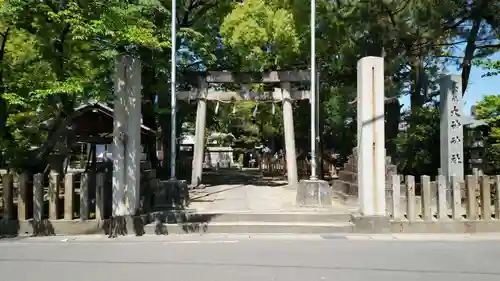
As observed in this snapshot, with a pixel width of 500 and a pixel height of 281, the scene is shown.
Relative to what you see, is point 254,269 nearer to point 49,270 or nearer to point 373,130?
point 49,270

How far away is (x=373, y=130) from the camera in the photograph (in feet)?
34.9

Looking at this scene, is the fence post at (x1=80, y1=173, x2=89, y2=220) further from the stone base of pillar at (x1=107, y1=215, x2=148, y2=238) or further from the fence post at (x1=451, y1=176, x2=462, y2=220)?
the fence post at (x1=451, y1=176, x2=462, y2=220)

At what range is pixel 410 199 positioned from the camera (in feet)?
34.5

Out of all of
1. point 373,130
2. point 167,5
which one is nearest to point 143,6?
point 167,5

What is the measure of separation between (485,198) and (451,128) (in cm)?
365

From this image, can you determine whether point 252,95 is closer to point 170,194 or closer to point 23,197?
point 170,194

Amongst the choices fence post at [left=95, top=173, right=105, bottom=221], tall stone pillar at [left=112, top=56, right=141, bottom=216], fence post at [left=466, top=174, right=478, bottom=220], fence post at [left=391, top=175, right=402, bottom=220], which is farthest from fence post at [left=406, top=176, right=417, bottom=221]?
fence post at [left=95, top=173, right=105, bottom=221]

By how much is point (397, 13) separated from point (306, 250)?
10.4 metres

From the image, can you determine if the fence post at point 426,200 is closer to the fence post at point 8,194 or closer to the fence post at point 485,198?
the fence post at point 485,198

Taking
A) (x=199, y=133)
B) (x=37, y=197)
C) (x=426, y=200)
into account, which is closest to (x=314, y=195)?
(x=426, y=200)

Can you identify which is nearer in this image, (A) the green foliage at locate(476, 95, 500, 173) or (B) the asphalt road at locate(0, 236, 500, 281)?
(B) the asphalt road at locate(0, 236, 500, 281)

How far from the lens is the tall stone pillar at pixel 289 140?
56.3 ft

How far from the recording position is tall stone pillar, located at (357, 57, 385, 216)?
10539 mm

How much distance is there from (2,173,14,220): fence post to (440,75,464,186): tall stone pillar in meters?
11.5
